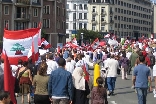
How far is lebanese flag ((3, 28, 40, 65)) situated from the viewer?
13.6m

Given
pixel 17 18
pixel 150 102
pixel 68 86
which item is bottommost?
pixel 150 102

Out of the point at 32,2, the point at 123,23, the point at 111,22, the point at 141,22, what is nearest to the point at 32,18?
the point at 32,2

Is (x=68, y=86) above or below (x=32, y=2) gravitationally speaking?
below

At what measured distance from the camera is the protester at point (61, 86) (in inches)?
399

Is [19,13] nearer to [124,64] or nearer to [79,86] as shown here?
[124,64]

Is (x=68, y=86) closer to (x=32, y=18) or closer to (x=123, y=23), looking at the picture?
(x=32, y=18)

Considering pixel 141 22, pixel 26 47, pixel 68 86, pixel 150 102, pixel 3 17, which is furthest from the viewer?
pixel 141 22

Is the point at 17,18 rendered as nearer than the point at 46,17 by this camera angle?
Yes

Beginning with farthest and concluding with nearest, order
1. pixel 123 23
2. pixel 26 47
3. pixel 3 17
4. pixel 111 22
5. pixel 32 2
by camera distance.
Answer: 1. pixel 123 23
2. pixel 111 22
3. pixel 32 2
4. pixel 3 17
5. pixel 26 47

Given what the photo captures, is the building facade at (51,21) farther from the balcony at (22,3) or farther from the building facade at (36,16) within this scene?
the balcony at (22,3)

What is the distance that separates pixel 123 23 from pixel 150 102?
404ft

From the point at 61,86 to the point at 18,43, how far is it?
436 cm

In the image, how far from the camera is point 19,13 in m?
72.9

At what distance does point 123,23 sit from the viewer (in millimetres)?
138000
